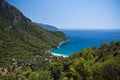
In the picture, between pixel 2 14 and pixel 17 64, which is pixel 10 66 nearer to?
pixel 17 64

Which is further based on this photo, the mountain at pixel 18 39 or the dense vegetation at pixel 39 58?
the mountain at pixel 18 39

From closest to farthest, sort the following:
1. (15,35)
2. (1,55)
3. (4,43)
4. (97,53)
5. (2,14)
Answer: (97,53), (1,55), (4,43), (15,35), (2,14)

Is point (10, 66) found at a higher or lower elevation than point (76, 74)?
lower

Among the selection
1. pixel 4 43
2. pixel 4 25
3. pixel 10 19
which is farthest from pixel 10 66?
pixel 10 19

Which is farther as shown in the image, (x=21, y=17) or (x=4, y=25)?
(x=21, y=17)

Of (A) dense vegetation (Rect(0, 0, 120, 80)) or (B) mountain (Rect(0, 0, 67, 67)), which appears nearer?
(A) dense vegetation (Rect(0, 0, 120, 80))

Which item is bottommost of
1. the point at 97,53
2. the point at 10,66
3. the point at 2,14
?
the point at 10,66
